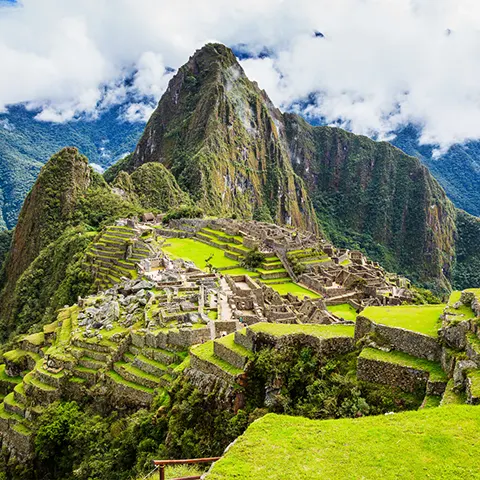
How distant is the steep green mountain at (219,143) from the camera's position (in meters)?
146

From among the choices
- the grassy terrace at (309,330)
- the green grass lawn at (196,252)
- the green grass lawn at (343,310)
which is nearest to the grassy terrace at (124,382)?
the grassy terrace at (309,330)

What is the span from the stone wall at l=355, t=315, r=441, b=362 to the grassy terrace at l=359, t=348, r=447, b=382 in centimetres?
15

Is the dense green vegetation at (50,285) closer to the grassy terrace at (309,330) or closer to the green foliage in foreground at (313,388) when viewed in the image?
the grassy terrace at (309,330)

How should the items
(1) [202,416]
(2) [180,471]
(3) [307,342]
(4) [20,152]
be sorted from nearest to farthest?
1. (2) [180,471]
2. (3) [307,342]
3. (1) [202,416]
4. (4) [20,152]

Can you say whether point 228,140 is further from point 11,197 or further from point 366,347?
point 366,347

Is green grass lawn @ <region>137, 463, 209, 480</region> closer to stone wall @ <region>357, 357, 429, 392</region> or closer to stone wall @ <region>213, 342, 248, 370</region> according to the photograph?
stone wall @ <region>213, 342, 248, 370</region>

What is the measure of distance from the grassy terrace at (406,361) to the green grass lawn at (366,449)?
2.00 meters

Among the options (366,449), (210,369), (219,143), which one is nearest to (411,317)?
(366,449)

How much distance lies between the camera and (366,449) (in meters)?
7.52

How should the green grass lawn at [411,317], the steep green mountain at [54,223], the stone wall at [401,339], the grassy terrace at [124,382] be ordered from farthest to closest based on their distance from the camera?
the steep green mountain at [54,223] → the grassy terrace at [124,382] → the green grass lawn at [411,317] → the stone wall at [401,339]

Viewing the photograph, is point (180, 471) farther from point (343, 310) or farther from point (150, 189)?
point (150, 189)

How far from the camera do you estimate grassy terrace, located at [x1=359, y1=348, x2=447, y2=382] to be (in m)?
10.2

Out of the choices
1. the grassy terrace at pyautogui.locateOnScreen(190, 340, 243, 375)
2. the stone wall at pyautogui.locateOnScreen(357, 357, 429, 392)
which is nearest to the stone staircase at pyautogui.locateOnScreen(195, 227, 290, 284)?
the grassy terrace at pyautogui.locateOnScreen(190, 340, 243, 375)

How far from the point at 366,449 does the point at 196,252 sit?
5029 cm
